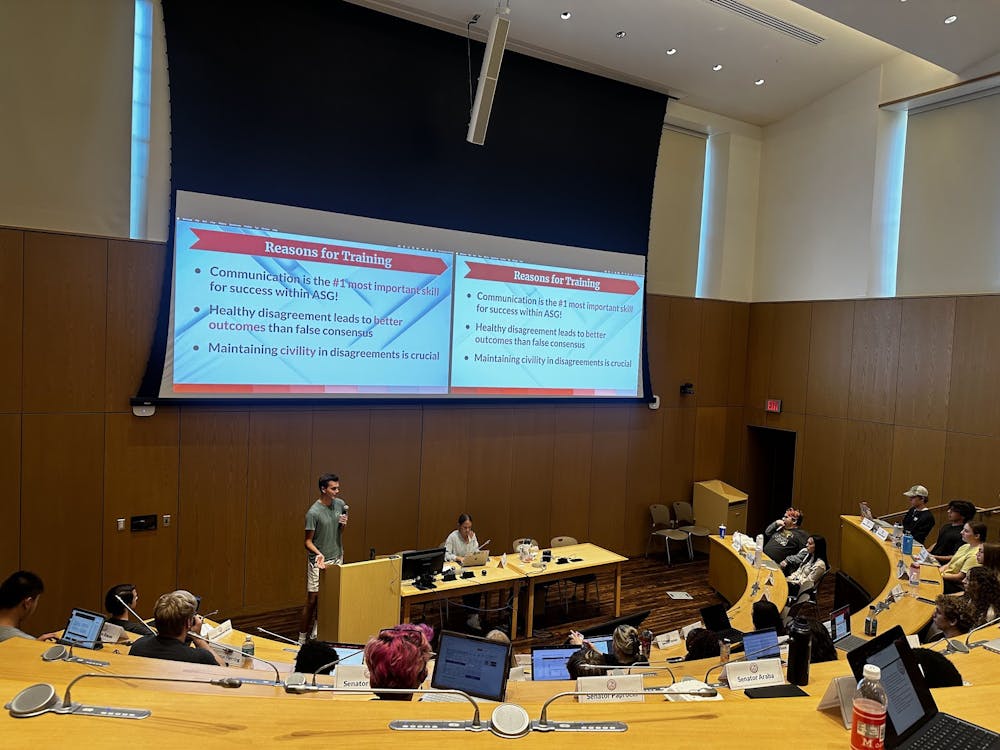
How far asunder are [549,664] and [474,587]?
2276 millimetres

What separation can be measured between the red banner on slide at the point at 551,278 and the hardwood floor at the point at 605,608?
3.48 m

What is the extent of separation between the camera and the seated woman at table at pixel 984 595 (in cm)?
362

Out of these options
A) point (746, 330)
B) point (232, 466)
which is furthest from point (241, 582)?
point (746, 330)

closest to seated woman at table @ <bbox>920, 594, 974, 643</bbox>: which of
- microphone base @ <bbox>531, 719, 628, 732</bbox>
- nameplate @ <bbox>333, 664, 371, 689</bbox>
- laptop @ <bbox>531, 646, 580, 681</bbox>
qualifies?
laptop @ <bbox>531, 646, 580, 681</bbox>

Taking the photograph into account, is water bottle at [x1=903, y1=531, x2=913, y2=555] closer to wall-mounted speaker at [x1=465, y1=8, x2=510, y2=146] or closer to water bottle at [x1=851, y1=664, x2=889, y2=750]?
water bottle at [x1=851, y1=664, x2=889, y2=750]

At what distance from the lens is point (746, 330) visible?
32.1 ft

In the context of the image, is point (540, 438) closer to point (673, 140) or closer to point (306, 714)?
point (673, 140)

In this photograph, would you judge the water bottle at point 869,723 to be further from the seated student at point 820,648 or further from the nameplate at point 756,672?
the seated student at point 820,648

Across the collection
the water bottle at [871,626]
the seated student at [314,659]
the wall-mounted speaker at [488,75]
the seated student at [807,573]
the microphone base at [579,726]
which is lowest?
the seated student at [807,573]

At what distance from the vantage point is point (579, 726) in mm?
1617

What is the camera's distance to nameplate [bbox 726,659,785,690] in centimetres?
242

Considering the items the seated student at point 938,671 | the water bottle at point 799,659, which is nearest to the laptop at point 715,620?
the seated student at point 938,671

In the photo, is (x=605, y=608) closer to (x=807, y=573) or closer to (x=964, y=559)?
(x=807, y=573)

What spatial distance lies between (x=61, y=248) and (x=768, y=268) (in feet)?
28.3
